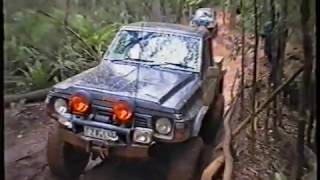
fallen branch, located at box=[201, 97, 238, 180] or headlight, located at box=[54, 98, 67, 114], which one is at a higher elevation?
headlight, located at box=[54, 98, 67, 114]

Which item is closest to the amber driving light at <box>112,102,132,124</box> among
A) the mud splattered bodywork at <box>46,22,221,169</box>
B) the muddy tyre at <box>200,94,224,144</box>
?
the mud splattered bodywork at <box>46,22,221,169</box>

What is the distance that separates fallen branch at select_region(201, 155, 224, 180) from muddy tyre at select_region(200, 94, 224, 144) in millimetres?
27

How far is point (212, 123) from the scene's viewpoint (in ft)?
2.73

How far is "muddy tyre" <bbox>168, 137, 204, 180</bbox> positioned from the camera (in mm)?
832

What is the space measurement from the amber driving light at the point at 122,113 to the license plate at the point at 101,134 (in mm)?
19

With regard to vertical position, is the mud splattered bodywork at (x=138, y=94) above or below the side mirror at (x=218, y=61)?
below

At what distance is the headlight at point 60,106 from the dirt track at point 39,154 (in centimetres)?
2

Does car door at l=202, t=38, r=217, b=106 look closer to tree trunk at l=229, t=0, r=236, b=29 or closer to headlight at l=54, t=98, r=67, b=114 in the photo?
tree trunk at l=229, t=0, r=236, b=29

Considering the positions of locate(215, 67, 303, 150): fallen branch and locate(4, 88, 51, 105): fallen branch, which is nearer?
locate(4, 88, 51, 105): fallen branch

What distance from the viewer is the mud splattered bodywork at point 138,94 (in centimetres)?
80

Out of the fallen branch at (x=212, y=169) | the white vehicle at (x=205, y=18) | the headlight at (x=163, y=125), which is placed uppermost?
the white vehicle at (x=205, y=18)

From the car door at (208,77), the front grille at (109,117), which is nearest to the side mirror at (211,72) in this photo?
the car door at (208,77)

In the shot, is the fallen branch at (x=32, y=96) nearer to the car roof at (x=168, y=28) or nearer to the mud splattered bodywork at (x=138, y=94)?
the mud splattered bodywork at (x=138, y=94)

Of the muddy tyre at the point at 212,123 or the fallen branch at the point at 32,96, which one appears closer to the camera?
the fallen branch at the point at 32,96
